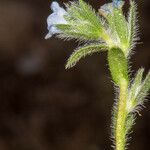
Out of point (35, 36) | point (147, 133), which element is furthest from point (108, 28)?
point (35, 36)

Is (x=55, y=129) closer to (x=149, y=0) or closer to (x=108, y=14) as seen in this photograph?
(x=149, y=0)

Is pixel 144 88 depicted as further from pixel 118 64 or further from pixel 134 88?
pixel 118 64

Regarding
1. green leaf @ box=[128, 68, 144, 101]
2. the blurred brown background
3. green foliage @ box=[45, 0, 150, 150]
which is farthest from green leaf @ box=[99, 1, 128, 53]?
the blurred brown background

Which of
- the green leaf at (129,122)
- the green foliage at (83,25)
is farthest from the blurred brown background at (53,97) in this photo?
the green foliage at (83,25)

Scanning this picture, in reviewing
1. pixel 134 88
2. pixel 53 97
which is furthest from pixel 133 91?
pixel 53 97

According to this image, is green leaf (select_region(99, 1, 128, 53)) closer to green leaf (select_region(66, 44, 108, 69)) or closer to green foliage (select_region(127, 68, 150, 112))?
green leaf (select_region(66, 44, 108, 69))
